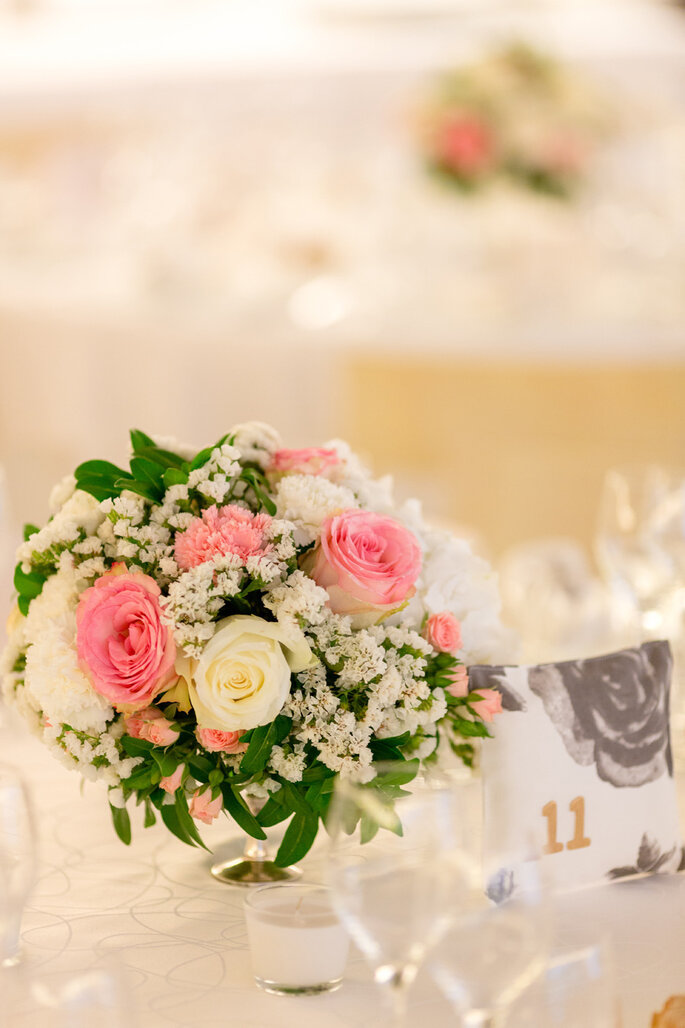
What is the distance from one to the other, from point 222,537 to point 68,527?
4.9 inches

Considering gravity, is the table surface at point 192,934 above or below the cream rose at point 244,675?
below

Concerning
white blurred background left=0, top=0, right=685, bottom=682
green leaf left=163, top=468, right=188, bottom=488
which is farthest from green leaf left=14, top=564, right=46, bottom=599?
white blurred background left=0, top=0, right=685, bottom=682

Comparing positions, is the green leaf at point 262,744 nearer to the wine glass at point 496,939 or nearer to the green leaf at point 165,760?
the green leaf at point 165,760

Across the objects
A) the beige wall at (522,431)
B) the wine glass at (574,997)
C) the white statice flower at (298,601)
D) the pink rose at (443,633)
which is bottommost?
the wine glass at (574,997)

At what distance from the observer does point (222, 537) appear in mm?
947

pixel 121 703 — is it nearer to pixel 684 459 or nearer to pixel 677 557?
pixel 677 557

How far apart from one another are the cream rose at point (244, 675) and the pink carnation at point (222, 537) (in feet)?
0.18

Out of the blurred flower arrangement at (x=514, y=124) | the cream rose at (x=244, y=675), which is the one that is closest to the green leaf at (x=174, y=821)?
the cream rose at (x=244, y=675)

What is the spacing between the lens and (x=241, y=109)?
144 inches

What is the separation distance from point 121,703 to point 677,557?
0.75m

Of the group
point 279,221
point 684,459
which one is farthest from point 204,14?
point 684,459

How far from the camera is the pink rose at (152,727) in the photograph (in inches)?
36.6

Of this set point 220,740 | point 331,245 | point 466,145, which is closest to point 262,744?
point 220,740

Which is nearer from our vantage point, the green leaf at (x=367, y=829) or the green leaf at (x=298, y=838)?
the green leaf at (x=367, y=829)
